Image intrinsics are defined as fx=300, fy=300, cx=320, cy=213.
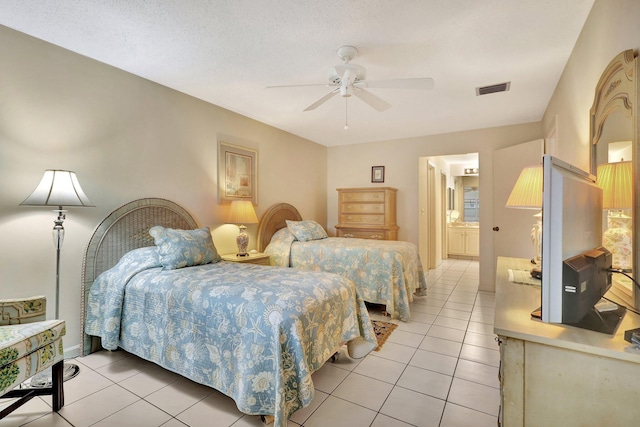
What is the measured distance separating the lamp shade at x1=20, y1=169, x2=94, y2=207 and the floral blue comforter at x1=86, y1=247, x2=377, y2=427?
631 mm

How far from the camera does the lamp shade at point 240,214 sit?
3605mm

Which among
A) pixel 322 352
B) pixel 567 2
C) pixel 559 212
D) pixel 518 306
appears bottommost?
pixel 322 352

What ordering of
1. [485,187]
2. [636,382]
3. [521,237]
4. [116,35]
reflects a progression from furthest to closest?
1. [485,187]
2. [521,237]
3. [116,35]
4. [636,382]

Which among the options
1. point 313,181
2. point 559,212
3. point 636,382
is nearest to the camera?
point 636,382

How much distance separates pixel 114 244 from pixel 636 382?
325 cm

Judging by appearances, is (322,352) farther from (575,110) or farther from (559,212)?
(575,110)

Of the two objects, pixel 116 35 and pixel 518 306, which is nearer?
pixel 518 306

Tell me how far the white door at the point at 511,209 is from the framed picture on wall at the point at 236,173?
3.49 meters

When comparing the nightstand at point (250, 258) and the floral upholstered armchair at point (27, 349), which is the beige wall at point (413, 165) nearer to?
the nightstand at point (250, 258)

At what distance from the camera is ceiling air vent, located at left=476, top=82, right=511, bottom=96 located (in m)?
3.07

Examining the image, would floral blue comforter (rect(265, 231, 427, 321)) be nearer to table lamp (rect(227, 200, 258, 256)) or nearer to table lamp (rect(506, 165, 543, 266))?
table lamp (rect(227, 200, 258, 256))

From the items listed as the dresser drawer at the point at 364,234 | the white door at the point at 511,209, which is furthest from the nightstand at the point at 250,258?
the white door at the point at 511,209

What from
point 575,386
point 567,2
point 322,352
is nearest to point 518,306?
point 575,386

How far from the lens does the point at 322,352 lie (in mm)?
1946
